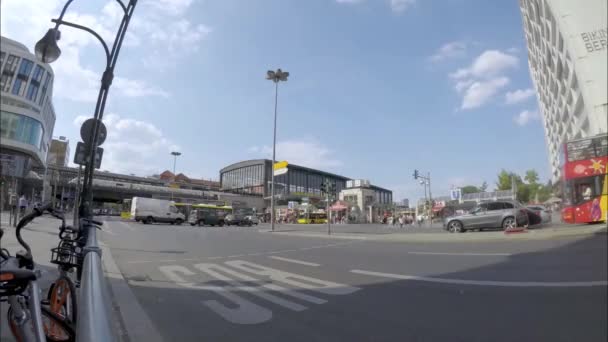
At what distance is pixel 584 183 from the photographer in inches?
75.0

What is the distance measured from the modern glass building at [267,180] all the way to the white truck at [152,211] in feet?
129

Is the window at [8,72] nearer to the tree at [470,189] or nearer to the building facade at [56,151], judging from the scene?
the tree at [470,189]

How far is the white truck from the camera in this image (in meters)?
33.8

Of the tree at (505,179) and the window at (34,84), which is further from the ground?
the window at (34,84)

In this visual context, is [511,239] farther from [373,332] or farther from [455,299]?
[373,332]

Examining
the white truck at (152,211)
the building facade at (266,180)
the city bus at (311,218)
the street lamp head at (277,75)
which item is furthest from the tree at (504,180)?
the building facade at (266,180)

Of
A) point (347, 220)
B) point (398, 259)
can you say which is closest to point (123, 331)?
point (398, 259)

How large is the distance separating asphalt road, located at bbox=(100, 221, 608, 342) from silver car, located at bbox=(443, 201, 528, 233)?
5796 millimetres

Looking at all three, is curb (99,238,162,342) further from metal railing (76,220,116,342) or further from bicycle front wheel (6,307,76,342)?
metal railing (76,220,116,342)

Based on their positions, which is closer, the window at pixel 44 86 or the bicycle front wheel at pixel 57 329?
the bicycle front wheel at pixel 57 329

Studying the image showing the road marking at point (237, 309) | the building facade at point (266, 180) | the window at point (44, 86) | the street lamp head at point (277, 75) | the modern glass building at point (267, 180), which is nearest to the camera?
the window at point (44, 86)

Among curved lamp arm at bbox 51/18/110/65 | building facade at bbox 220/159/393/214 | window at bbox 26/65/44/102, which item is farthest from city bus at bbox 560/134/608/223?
building facade at bbox 220/159/393/214

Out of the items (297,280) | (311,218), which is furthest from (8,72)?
(311,218)

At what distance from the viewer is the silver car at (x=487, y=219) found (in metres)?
13.3
